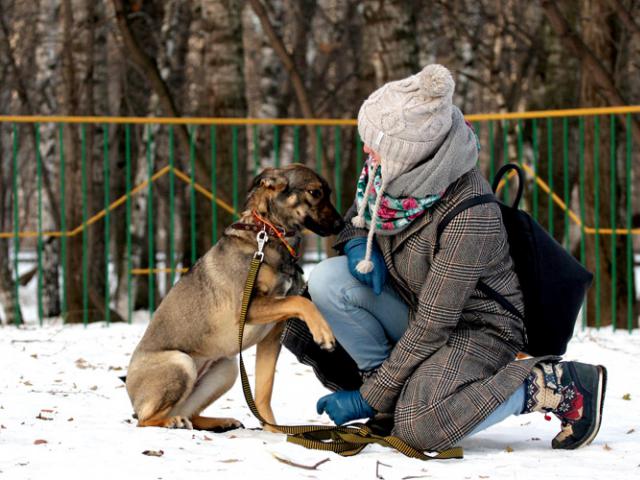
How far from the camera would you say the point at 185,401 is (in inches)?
167

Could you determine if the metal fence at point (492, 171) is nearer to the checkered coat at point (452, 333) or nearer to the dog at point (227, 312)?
the dog at point (227, 312)

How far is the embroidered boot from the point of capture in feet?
12.2

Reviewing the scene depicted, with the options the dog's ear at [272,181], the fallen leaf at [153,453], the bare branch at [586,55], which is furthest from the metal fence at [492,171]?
the fallen leaf at [153,453]

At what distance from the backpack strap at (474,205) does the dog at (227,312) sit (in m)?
0.73

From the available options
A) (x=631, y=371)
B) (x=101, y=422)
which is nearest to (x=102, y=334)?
(x=101, y=422)

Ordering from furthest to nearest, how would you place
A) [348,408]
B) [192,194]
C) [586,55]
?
1. [192,194]
2. [586,55]
3. [348,408]

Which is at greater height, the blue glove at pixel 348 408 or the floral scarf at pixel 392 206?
the floral scarf at pixel 392 206

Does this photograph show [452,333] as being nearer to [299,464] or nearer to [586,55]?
[299,464]

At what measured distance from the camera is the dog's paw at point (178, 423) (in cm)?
410

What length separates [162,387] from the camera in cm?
405

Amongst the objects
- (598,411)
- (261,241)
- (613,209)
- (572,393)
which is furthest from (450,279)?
(613,209)

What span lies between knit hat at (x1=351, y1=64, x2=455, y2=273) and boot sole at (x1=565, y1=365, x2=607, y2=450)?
1.10 m

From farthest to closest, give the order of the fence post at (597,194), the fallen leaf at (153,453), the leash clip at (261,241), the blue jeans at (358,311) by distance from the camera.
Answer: the fence post at (597,194), the leash clip at (261,241), the blue jeans at (358,311), the fallen leaf at (153,453)

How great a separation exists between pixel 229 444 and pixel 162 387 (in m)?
0.53
